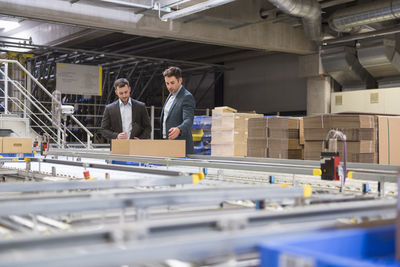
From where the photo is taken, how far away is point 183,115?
181 inches

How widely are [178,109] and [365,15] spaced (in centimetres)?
660

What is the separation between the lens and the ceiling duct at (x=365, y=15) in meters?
9.34

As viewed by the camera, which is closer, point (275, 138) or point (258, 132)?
point (275, 138)

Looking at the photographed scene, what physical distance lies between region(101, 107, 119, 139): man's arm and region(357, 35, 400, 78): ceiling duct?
7747mm

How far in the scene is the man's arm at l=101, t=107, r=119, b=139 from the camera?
4.91 m

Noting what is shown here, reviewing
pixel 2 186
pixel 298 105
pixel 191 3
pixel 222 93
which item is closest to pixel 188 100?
pixel 2 186

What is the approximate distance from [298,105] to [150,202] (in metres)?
14.6

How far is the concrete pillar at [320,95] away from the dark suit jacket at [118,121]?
8385 millimetres

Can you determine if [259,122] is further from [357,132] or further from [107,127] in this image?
[107,127]

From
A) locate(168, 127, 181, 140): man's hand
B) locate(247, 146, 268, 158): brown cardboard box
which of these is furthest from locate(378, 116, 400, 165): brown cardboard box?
locate(168, 127, 181, 140): man's hand

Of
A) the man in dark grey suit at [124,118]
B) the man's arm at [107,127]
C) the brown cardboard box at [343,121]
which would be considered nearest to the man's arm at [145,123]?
the man in dark grey suit at [124,118]

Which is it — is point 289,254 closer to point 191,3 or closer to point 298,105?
point 191,3

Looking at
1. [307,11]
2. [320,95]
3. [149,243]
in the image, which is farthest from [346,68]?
[149,243]

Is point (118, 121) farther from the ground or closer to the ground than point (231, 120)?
closer to the ground
